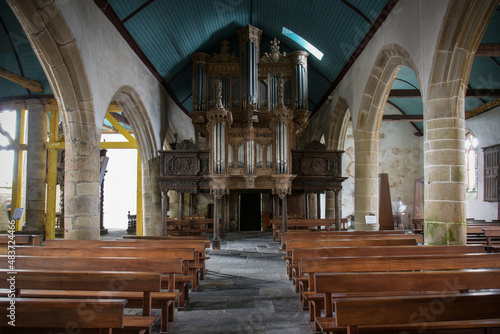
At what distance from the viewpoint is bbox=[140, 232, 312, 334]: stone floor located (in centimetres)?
334

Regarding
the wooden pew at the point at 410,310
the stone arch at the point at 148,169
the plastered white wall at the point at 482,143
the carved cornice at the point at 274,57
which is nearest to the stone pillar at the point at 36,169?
the stone arch at the point at 148,169

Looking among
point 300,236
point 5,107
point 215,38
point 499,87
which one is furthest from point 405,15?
point 5,107

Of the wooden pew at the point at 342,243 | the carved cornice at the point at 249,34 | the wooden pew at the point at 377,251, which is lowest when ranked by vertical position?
the wooden pew at the point at 342,243

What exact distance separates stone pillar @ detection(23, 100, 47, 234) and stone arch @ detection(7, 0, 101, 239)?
4061 mm

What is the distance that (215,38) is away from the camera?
12.9 m

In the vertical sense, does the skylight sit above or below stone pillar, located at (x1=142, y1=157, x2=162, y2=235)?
above

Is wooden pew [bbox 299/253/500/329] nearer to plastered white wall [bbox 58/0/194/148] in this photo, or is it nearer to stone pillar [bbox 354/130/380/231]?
plastered white wall [bbox 58/0/194/148]

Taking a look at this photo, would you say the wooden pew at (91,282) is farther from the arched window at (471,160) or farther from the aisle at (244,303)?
the arched window at (471,160)

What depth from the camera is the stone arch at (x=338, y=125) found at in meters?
12.0

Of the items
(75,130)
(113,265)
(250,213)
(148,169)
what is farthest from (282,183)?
(113,265)

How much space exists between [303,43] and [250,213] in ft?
25.4

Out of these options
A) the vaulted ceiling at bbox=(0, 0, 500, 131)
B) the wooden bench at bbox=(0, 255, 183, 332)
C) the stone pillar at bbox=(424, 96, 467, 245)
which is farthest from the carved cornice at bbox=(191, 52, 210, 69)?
the wooden bench at bbox=(0, 255, 183, 332)

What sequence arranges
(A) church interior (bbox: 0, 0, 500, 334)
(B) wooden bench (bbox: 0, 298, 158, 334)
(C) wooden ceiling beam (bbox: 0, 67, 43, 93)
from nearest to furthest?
(B) wooden bench (bbox: 0, 298, 158, 334), (A) church interior (bbox: 0, 0, 500, 334), (C) wooden ceiling beam (bbox: 0, 67, 43, 93)

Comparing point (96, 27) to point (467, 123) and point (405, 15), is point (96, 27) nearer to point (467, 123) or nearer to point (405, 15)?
point (405, 15)
